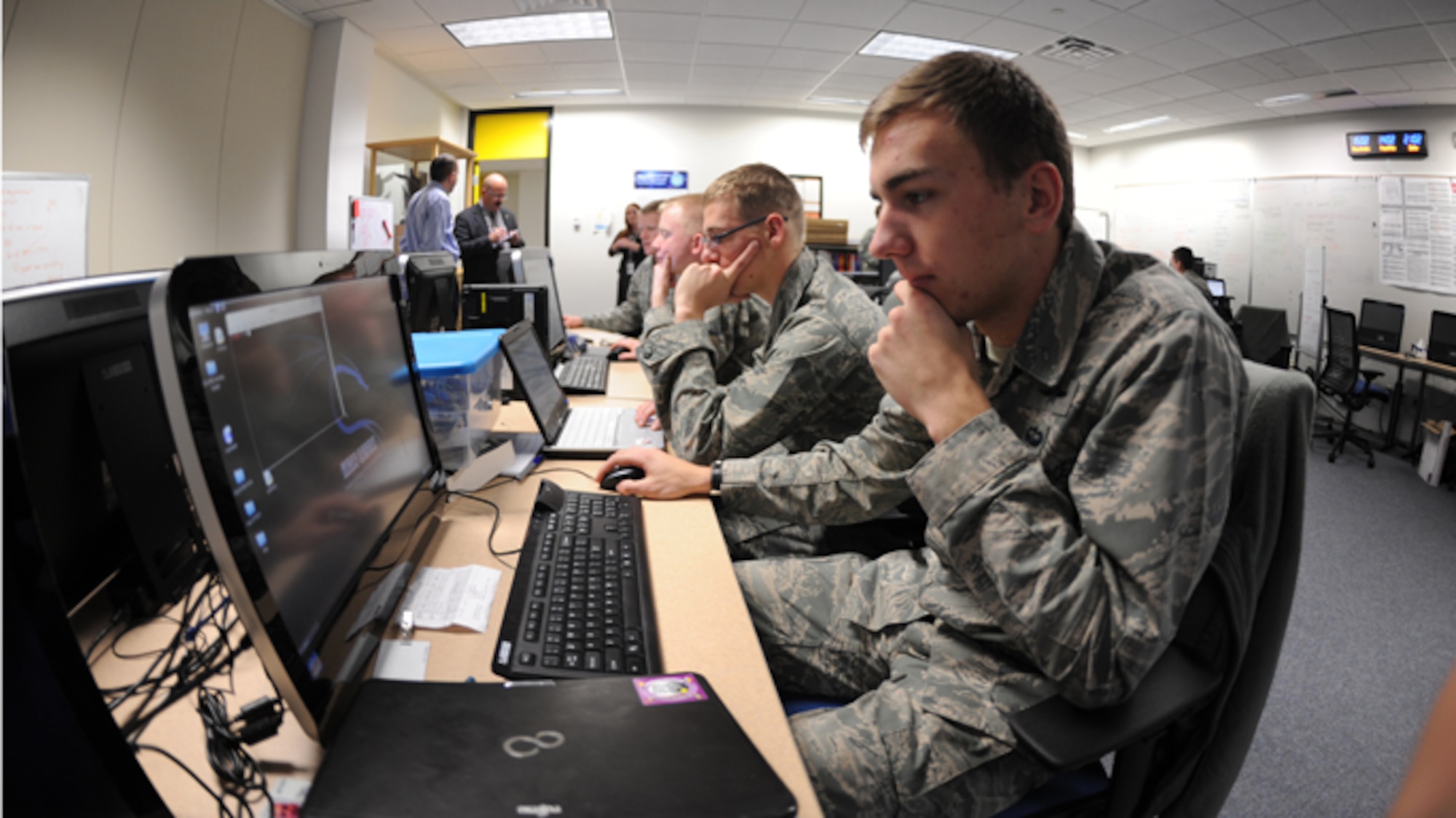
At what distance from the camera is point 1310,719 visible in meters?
1.93

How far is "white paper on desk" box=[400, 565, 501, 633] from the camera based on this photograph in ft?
2.67

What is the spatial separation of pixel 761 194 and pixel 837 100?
21.7 ft

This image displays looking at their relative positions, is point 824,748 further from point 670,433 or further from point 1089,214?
point 1089,214

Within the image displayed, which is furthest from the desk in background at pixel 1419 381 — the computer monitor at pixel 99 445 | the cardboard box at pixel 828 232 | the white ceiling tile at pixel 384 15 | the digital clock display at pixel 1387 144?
the white ceiling tile at pixel 384 15

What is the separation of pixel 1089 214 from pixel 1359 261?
11.5ft

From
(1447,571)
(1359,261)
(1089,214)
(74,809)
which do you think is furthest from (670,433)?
(1089,214)

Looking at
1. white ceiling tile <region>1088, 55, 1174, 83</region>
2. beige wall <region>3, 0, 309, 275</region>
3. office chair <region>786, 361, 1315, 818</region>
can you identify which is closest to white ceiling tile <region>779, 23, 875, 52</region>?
white ceiling tile <region>1088, 55, 1174, 83</region>

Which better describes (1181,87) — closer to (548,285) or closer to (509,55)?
(509,55)

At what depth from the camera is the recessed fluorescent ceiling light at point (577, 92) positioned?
7348mm

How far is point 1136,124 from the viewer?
782 cm

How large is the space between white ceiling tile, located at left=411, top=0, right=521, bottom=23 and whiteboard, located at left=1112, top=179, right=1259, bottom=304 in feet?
22.6

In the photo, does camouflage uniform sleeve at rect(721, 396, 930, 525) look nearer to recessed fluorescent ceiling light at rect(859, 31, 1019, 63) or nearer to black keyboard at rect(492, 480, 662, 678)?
black keyboard at rect(492, 480, 662, 678)

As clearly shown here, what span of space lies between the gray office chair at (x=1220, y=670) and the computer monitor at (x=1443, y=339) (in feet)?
19.4

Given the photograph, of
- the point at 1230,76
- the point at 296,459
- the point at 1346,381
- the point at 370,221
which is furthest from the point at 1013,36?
the point at 296,459
